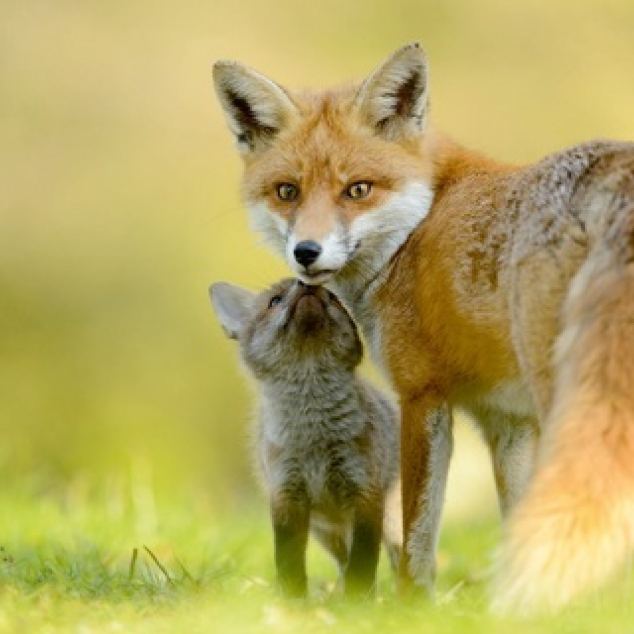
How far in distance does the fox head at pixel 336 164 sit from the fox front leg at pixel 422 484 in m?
0.72

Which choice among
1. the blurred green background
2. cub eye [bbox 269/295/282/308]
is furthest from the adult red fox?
the blurred green background

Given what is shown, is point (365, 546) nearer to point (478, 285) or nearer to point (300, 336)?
point (300, 336)

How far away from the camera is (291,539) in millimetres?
6945

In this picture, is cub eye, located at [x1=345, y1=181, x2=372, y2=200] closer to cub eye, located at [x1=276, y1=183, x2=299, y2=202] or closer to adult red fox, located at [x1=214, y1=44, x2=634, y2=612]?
adult red fox, located at [x1=214, y1=44, x2=634, y2=612]

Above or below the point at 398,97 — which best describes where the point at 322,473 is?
below

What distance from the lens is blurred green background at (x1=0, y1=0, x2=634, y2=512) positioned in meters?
15.0

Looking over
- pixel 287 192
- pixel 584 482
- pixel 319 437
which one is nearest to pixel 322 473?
pixel 319 437

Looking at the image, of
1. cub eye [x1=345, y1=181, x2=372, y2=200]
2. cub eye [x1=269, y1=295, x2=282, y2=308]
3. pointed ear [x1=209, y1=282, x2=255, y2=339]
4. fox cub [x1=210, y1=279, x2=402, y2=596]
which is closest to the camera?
fox cub [x1=210, y1=279, x2=402, y2=596]

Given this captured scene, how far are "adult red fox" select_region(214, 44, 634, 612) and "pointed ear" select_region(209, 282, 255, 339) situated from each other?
37 cm

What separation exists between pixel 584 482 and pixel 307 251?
7.19ft

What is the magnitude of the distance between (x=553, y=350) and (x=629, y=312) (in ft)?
1.69

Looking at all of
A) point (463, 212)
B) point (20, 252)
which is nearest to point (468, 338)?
point (463, 212)

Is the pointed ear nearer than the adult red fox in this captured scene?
No

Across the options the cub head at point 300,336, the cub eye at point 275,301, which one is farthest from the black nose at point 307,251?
the cub eye at point 275,301
